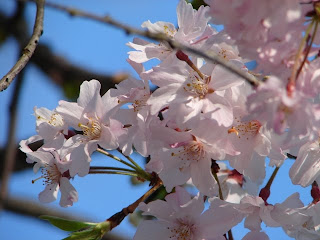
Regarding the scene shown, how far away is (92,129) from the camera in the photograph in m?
1.72

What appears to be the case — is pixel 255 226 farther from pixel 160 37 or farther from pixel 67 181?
pixel 160 37

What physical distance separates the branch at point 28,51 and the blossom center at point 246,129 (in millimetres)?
582

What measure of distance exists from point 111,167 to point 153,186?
145 mm

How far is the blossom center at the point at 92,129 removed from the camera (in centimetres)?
172

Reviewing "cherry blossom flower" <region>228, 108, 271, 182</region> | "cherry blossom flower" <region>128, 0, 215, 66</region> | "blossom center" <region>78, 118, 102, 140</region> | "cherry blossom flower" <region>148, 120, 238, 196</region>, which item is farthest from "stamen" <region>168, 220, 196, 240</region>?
"cherry blossom flower" <region>128, 0, 215, 66</region>

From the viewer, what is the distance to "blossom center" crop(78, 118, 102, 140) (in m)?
1.72

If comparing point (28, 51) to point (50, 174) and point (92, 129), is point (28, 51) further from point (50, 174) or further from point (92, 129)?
point (50, 174)

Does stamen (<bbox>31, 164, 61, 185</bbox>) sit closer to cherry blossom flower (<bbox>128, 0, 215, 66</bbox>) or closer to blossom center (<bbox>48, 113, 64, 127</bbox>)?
blossom center (<bbox>48, 113, 64, 127</bbox>)

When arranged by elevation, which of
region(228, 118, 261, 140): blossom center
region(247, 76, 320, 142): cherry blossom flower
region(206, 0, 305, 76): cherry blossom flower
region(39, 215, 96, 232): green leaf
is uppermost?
region(228, 118, 261, 140): blossom center

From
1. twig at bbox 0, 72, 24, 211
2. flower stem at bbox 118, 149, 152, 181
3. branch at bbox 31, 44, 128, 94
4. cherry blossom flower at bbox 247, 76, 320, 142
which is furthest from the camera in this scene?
branch at bbox 31, 44, 128, 94

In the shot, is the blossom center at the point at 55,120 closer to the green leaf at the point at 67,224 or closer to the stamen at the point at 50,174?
the stamen at the point at 50,174

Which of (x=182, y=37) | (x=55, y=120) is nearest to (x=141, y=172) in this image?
(x=55, y=120)

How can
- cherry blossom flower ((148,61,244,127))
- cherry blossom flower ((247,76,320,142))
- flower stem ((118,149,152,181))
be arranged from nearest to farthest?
cherry blossom flower ((247,76,320,142)), cherry blossom flower ((148,61,244,127)), flower stem ((118,149,152,181))

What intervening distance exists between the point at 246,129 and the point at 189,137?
15cm
